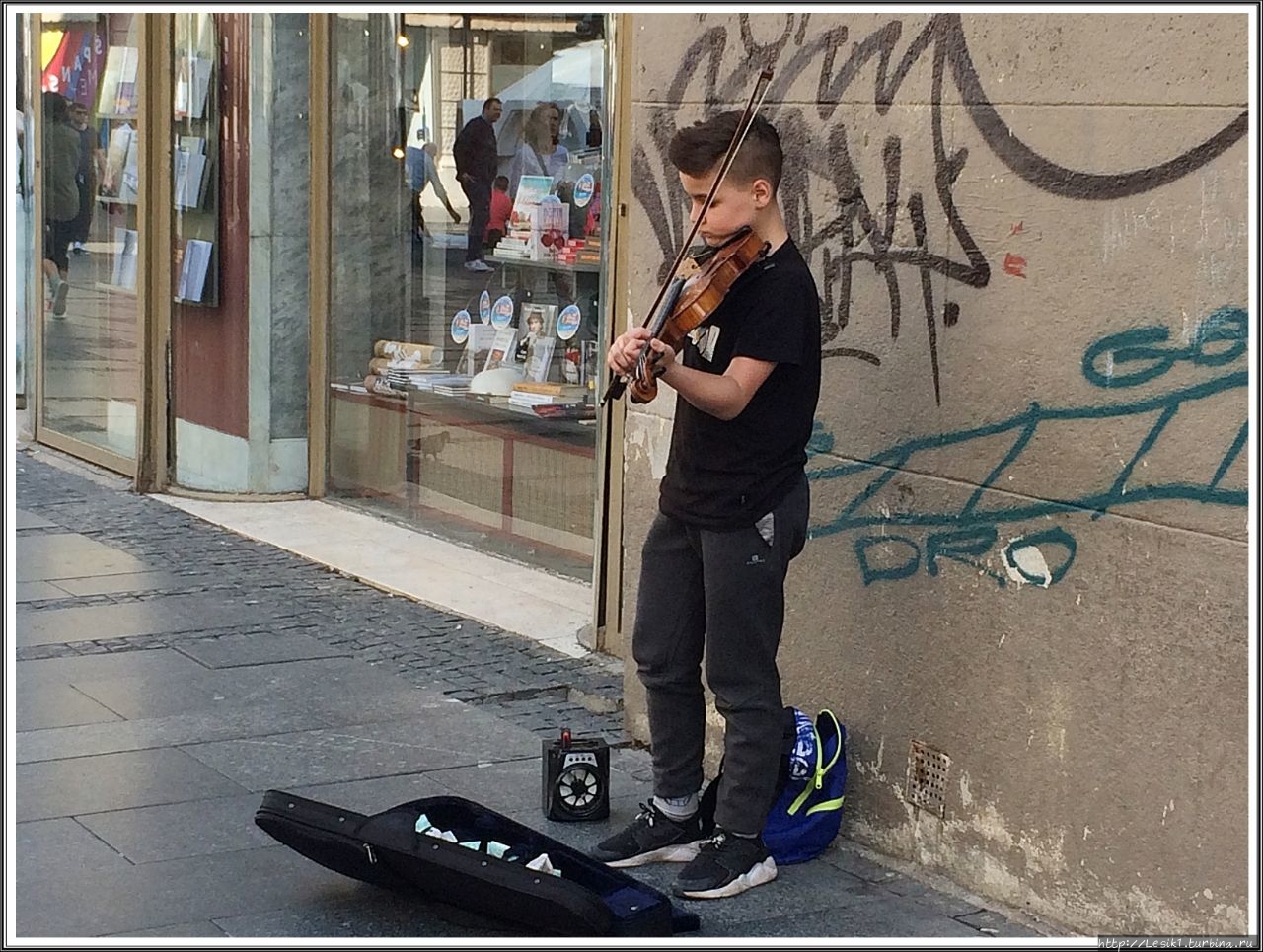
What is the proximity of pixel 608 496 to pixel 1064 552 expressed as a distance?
284cm

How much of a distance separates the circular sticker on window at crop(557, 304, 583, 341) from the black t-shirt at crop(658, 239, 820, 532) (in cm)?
339

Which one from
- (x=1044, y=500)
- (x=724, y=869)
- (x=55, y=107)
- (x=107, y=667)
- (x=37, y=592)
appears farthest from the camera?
(x=55, y=107)

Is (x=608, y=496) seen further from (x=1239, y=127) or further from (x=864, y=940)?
(x=1239, y=127)

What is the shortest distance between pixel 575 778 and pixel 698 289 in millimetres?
1432

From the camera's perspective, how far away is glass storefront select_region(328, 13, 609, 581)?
24.9 ft

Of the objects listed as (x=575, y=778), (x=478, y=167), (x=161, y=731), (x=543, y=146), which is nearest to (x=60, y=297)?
(x=478, y=167)

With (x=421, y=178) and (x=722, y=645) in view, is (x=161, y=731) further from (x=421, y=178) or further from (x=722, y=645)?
(x=421, y=178)

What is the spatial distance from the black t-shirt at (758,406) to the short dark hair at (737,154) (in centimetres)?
18

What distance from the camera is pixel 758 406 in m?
4.17

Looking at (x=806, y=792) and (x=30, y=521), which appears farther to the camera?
(x=30, y=521)

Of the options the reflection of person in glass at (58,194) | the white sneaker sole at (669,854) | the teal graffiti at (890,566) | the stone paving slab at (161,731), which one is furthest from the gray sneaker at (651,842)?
the reflection of person in glass at (58,194)

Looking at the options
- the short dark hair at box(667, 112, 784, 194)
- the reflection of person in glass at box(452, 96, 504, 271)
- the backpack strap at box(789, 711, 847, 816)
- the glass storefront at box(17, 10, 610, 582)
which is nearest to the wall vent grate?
the backpack strap at box(789, 711, 847, 816)

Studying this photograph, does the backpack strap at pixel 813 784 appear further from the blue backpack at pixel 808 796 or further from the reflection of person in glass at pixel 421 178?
the reflection of person in glass at pixel 421 178

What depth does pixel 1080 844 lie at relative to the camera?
4043 mm
